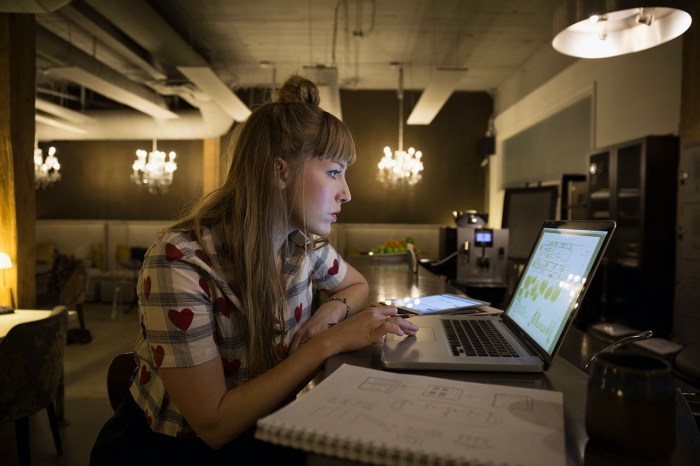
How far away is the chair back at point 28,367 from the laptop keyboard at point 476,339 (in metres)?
2.22

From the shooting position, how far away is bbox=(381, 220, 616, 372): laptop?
0.84 m

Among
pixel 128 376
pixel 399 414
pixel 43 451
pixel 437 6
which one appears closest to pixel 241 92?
pixel 437 6

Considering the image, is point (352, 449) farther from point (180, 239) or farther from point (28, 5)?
point (28, 5)

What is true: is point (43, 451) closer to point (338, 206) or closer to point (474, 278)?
point (338, 206)

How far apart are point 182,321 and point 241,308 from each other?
0.15 meters

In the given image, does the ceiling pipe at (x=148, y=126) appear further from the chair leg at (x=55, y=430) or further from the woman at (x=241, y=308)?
the woman at (x=241, y=308)

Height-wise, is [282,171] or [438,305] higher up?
[282,171]

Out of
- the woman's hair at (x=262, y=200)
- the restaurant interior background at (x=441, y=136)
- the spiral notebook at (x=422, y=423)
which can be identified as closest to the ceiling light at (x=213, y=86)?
the restaurant interior background at (x=441, y=136)

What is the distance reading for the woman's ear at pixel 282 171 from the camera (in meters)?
1.11

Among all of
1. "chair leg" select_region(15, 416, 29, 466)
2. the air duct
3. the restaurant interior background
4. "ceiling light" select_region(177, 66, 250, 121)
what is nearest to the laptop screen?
the restaurant interior background

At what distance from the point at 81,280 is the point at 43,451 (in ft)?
8.36

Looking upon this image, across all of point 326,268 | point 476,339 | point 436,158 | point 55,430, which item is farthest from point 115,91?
point 476,339

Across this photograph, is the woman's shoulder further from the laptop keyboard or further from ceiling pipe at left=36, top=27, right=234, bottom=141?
ceiling pipe at left=36, top=27, right=234, bottom=141

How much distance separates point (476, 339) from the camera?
1.04 metres
